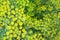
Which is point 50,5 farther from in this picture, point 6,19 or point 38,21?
point 6,19

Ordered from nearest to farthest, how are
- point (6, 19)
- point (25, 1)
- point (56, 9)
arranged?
point (6, 19)
point (25, 1)
point (56, 9)

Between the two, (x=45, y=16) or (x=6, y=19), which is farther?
(x=45, y=16)

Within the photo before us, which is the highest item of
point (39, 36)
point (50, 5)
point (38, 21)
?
point (50, 5)

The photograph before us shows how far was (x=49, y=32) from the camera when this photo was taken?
3.58 metres

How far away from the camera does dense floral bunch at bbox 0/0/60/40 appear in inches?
133

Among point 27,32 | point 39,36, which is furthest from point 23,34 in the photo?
point 39,36

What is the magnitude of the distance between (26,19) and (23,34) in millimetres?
288

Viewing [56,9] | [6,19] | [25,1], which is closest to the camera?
[6,19]

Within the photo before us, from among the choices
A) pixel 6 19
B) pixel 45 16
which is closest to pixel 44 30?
pixel 45 16

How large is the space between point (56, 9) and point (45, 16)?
0.98 ft

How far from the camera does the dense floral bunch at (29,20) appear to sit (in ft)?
11.1

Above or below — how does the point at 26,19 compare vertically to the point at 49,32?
above

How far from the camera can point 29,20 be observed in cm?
347

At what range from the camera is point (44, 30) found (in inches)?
141
